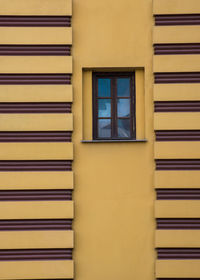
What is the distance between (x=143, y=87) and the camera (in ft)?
26.2

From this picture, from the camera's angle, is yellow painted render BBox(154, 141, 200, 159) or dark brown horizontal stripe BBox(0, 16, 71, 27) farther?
dark brown horizontal stripe BBox(0, 16, 71, 27)

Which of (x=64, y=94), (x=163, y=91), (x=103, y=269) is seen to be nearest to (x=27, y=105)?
(x=64, y=94)

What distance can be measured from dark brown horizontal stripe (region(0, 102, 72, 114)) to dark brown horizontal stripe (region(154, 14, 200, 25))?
2.20 meters

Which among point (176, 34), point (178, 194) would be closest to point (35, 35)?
point (176, 34)

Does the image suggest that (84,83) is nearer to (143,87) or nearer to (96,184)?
(143,87)

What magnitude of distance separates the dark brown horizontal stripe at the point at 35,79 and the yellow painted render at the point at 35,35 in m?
0.58

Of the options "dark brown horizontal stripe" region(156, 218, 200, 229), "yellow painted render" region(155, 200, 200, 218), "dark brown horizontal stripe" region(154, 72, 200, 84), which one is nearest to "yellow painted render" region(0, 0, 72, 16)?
"dark brown horizontal stripe" region(154, 72, 200, 84)

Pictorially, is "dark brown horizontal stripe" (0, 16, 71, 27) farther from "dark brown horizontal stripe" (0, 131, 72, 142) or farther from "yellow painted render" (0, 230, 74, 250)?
"yellow painted render" (0, 230, 74, 250)

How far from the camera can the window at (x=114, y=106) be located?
799 cm

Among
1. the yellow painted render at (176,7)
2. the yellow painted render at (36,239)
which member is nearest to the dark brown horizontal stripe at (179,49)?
the yellow painted render at (176,7)

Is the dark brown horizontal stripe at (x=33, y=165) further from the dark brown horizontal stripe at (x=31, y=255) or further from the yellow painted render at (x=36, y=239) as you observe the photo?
the dark brown horizontal stripe at (x=31, y=255)

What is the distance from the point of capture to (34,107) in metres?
7.76

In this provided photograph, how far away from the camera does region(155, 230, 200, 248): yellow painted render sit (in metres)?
7.56

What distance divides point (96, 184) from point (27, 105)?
182 cm
